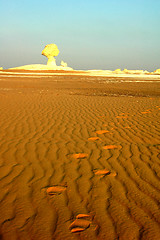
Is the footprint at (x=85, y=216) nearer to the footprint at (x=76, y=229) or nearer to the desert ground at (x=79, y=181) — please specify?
the desert ground at (x=79, y=181)

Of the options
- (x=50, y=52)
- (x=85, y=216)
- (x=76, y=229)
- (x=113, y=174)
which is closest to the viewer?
(x=76, y=229)

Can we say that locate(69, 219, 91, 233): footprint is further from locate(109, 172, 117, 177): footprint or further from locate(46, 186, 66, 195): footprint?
locate(109, 172, 117, 177): footprint

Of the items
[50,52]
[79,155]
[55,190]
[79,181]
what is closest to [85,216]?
[55,190]

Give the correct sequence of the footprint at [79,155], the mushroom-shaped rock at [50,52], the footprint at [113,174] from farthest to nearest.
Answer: the mushroom-shaped rock at [50,52] → the footprint at [79,155] → the footprint at [113,174]

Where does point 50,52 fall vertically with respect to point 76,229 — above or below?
above

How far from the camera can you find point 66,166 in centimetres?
349

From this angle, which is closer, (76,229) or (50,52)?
(76,229)

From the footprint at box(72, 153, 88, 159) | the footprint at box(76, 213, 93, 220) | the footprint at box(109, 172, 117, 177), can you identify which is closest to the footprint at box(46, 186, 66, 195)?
the footprint at box(76, 213, 93, 220)

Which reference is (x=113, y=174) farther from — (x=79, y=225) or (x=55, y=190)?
(x=79, y=225)

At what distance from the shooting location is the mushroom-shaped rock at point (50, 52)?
231ft

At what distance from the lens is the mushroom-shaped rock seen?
7055cm

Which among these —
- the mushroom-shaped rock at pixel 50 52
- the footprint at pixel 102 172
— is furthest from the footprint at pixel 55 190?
the mushroom-shaped rock at pixel 50 52

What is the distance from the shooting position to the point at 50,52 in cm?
7031

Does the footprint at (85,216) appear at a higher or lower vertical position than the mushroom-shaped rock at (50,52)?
lower
